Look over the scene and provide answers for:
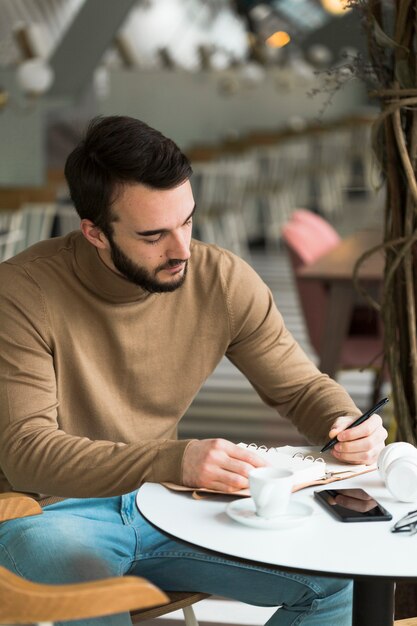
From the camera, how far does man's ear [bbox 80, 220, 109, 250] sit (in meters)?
1.69

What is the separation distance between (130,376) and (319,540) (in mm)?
555

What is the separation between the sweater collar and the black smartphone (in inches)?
18.3

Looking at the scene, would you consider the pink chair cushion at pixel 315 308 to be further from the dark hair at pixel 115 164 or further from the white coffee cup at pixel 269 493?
the white coffee cup at pixel 269 493

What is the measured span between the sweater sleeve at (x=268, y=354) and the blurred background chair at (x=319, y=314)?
1.75 metres

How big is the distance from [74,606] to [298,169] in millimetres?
10207

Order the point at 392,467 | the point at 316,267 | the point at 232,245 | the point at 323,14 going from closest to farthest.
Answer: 1. the point at 392,467
2. the point at 316,267
3. the point at 232,245
4. the point at 323,14

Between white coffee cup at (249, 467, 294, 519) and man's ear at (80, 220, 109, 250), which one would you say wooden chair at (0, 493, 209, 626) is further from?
man's ear at (80, 220, 109, 250)

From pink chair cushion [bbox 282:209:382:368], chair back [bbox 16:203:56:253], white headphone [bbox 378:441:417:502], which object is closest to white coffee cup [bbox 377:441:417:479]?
white headphone [bbox 378:441:417:502]

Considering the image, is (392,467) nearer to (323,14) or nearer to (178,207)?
(178,207)

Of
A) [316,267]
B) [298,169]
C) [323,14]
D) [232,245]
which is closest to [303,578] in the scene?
[316,267]

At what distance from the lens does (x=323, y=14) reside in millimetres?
17625

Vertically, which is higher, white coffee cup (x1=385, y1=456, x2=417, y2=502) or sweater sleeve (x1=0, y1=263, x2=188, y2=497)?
sweater sleeve (x1=0, y1=263, x2=188, y2=497)

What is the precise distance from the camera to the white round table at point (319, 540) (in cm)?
119

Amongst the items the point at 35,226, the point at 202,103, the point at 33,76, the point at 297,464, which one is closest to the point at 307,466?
the point at 297,464
